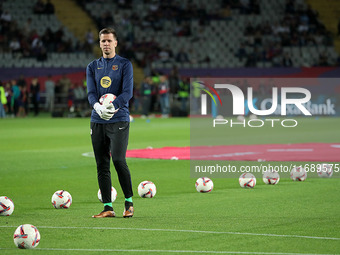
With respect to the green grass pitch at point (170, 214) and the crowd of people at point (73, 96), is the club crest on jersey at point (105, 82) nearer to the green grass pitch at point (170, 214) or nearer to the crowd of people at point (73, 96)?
the green grass pitch at point (170, 214)

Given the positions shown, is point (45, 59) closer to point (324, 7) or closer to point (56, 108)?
point (56, 108)

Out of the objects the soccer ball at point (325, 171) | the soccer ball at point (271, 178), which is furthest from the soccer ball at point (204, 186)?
the soccer ball at point (325, 171)

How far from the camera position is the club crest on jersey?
1009 centimetres

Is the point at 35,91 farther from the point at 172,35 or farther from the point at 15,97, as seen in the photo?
the point at 172,35

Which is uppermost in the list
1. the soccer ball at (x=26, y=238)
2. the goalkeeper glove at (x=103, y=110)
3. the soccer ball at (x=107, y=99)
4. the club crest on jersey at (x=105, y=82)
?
the club crest on jersey at (x=105, y=82)

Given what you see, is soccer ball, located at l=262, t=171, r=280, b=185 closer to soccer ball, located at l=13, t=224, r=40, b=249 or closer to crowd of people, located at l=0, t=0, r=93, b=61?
soccer ball, located at l=13, t=224, r=40, b=249

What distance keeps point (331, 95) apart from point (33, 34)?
19224 millimetres

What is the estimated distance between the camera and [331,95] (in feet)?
135

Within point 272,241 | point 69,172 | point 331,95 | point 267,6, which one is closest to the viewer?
point 272,241

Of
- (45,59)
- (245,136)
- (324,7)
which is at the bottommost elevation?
(245,136)

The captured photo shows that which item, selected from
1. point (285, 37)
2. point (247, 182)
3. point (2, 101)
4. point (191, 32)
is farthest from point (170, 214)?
point (285, 37)

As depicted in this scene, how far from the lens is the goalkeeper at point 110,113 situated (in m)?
9.98

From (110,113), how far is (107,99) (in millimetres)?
201

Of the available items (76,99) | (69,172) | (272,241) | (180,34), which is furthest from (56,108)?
(272,241)
